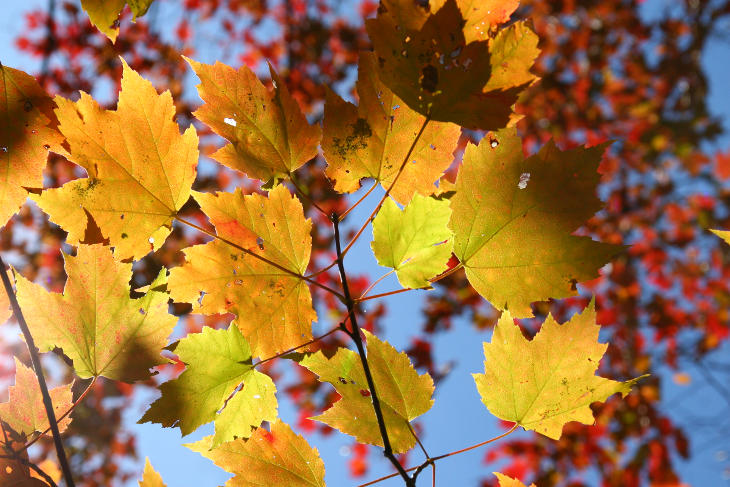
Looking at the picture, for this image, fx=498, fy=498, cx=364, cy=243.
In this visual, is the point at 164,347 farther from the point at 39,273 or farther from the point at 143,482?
the point at 39,273

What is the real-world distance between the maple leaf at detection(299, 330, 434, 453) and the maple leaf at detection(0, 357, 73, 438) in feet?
1.47

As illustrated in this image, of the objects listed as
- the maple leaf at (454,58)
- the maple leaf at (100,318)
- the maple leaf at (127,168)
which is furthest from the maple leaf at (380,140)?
the maple leaf at (100,318)

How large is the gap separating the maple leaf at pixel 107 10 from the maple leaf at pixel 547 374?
27.8 inches

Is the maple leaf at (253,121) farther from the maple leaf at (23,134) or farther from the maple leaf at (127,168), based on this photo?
the maple leaf at (23,134)

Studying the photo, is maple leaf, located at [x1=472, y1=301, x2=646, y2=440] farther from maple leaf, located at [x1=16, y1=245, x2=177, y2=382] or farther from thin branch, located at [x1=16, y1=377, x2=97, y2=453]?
thin branch, located at [x1=16, y1=377, x2=97, y2=453]

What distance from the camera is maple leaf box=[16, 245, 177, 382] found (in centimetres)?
78

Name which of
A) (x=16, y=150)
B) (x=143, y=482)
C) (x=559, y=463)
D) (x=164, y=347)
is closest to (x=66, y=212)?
(x=16, y=150)

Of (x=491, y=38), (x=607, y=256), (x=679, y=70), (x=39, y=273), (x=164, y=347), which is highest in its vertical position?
(x=679, y=70)

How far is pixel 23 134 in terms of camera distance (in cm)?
73

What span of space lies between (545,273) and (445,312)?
21.6ft

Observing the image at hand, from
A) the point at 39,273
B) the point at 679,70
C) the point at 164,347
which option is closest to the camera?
the point at 164,347

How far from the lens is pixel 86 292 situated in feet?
2.58

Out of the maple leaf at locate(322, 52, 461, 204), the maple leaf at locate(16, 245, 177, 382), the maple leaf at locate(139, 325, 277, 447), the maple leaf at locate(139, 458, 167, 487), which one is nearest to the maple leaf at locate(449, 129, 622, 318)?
the maple leaf at locate(322, 52, 461, 204)

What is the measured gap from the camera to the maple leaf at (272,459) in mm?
789
